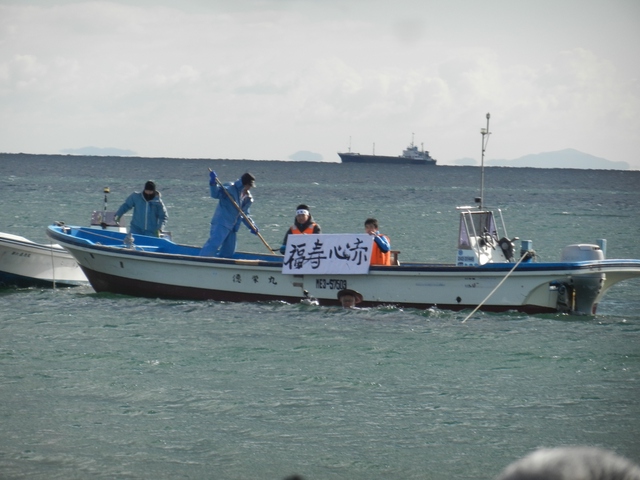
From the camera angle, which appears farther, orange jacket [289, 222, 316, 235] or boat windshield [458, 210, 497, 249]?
orange jacket [289, 222, 316, 235]

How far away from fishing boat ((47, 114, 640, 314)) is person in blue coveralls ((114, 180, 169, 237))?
90cm

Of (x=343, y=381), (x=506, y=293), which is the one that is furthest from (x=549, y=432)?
(x=506, y=293)

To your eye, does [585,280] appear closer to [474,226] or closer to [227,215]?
[474,226]

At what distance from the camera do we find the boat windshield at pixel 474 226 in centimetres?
1537

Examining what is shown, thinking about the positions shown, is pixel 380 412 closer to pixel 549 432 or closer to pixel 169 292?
pixel 549 432

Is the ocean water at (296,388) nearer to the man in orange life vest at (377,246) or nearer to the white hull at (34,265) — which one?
the white hull at (34,265)

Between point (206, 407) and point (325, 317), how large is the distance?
545 cm

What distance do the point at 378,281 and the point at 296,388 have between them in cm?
488

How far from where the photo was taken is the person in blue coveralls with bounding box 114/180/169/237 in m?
17.4

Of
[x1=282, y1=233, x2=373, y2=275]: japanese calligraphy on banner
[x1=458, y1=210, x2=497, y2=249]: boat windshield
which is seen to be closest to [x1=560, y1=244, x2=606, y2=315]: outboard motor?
[x1=458, y1=210, x2=497, y2=249]: boat windshield

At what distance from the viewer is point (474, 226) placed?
15664mm

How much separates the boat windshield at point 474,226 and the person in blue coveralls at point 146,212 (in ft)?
18.7

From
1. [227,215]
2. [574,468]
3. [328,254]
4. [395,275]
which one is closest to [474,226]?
[395,275]

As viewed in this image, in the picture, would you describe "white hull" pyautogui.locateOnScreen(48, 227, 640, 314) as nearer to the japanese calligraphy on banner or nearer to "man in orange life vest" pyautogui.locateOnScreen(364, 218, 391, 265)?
the japanese calligraphy on banner
